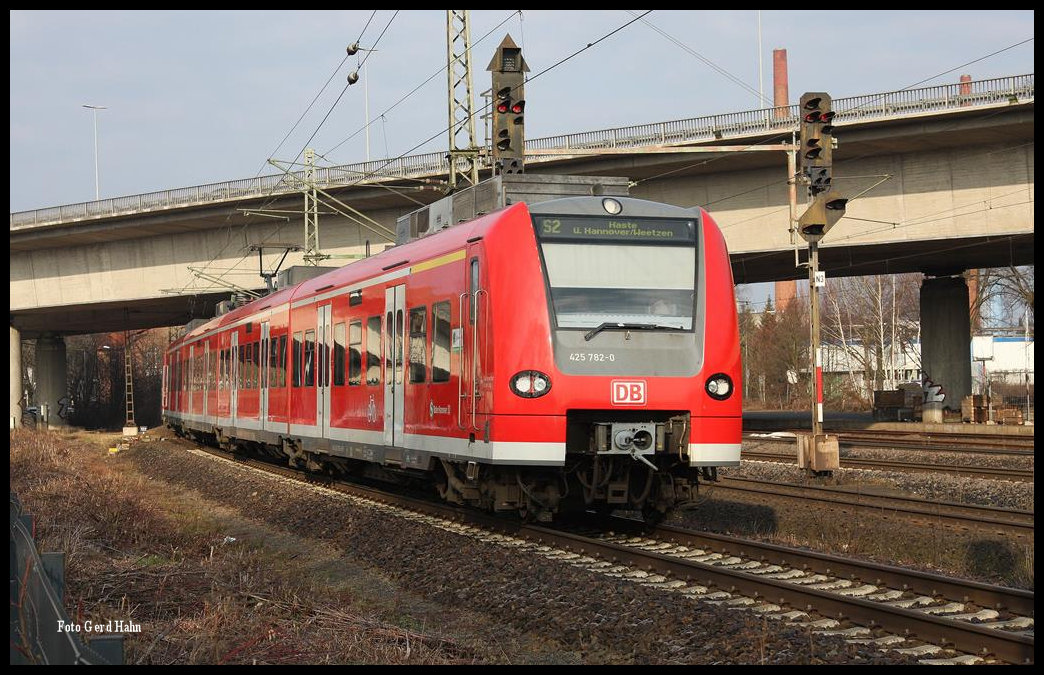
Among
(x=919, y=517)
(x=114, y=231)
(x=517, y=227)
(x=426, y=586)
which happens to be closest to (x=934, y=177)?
(x=919, y=517)

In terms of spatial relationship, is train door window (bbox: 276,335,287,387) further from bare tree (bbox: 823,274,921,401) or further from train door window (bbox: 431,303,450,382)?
bare tree (bbox: 823,274,921,401)

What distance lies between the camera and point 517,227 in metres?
10.8

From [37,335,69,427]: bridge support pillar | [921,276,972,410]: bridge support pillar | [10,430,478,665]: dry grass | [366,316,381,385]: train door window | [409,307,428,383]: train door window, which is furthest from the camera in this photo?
[37,335,69,427]: bridge support pillar

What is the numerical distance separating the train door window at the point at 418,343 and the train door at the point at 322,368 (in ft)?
13.0

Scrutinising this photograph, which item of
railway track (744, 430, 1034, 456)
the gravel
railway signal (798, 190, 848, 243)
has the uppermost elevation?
railway signal (798, 190, 848, 243)

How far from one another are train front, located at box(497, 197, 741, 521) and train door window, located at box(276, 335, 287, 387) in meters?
9.39

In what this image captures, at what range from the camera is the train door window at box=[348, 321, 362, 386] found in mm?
15117

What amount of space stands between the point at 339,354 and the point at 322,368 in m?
1.09

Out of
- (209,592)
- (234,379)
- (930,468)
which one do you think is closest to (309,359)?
(234,379)

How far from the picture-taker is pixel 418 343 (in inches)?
504

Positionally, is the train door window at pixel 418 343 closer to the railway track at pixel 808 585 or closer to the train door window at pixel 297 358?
the railway track at pixel 808 585

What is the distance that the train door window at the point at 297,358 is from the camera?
61.1 ft

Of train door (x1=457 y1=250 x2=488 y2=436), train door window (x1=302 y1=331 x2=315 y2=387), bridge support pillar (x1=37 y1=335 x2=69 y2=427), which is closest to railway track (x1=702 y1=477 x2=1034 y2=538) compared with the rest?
train door (x1=457 y1=250 x2=488 y2=436)

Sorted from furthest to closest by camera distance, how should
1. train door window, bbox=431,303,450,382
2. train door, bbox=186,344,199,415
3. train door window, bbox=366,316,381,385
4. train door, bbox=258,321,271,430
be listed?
train door, bbox=186,344,199,415 < train door, bbox=258,321,271,430 < train door window, bbox=366,316,381,385 < train door window, bbox=431,303,450,382
